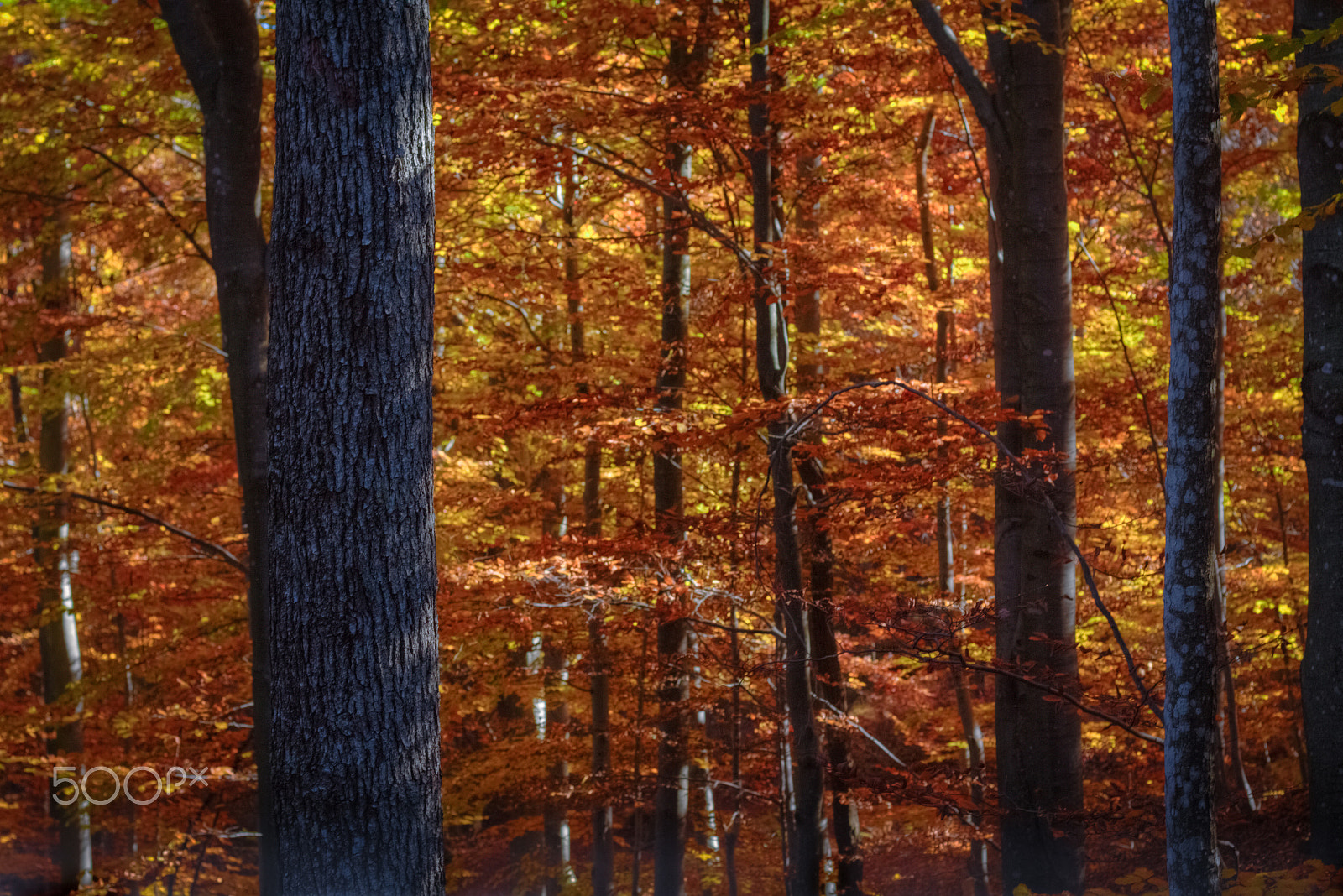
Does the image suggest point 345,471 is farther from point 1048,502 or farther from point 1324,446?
point 1324,446

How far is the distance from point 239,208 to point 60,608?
20.9ft

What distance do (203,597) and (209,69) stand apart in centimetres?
594

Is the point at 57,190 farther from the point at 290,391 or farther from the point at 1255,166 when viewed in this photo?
the point at 1255,166

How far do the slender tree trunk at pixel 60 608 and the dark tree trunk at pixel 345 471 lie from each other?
331 inches

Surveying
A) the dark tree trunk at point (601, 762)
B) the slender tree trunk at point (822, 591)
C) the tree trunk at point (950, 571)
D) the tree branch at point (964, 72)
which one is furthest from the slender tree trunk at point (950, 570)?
the tree branch at point (964, 72)

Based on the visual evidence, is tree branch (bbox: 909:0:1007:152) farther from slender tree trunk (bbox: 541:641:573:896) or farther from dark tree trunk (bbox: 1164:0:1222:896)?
slender tree trunk (bbox: 541:641:573:896)

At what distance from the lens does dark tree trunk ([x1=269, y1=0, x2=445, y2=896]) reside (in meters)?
2.91

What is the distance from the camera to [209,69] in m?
5.65

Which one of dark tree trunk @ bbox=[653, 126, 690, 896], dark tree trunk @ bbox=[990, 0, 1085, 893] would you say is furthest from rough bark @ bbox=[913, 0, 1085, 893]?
dark tree trunk @ bbox=[653, 126, 690, 896]

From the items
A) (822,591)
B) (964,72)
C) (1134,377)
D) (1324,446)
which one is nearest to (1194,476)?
(1324,446)

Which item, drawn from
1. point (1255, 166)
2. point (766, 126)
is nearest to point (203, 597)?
point (766, 126)

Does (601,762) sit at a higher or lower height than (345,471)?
lower

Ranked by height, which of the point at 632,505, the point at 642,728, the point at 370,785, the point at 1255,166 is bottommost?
the point at 642,728

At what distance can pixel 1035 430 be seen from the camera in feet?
19.2
